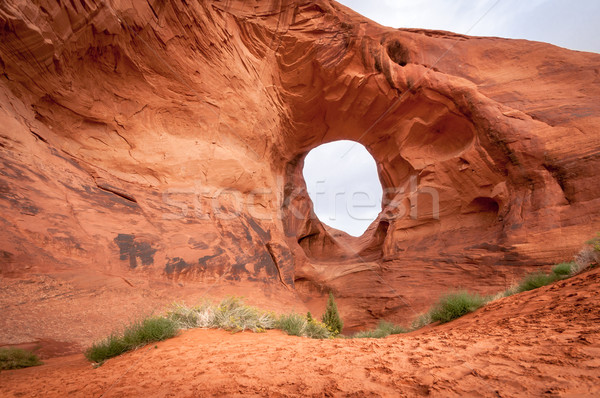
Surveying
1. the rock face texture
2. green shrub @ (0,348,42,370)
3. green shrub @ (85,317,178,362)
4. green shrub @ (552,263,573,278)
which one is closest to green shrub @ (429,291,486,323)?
green shrub @ (552,263,573,278)

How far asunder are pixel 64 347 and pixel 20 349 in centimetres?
60

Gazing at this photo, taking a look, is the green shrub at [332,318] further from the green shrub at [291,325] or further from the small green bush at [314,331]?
the green shrub at [291,325]

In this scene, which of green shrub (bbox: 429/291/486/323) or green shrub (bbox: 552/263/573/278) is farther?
green shrub (bbox: 552/263/573/278)

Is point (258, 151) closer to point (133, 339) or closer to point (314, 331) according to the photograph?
point (314, 331)

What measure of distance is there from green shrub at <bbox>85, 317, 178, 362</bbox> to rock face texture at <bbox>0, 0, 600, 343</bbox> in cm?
121

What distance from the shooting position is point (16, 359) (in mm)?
3713

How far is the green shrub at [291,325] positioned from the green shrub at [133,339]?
1905 millimetres

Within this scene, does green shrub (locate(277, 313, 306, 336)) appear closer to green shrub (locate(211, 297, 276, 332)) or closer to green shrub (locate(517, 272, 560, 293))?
green shrub (locate(211, 297, 276, 332))

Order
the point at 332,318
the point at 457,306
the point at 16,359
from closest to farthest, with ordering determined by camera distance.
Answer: the point at 16,359
the point at 457,306
the point at 332,318

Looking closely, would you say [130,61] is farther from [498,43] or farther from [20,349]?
[498,43]

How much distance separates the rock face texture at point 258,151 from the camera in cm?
632

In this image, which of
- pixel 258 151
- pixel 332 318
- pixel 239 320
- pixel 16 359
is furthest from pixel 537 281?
pixel 258 151

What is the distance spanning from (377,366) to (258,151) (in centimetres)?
1082

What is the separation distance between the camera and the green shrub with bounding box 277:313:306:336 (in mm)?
5151
